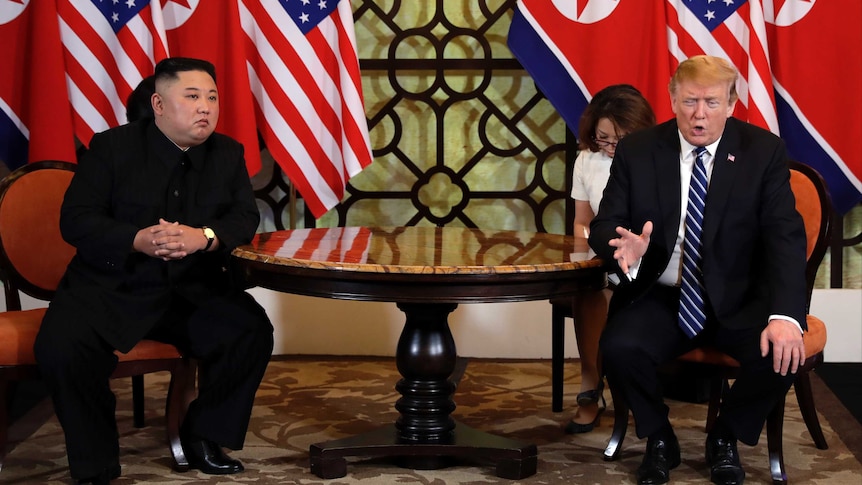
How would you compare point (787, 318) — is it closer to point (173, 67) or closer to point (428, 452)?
point (428, 452)

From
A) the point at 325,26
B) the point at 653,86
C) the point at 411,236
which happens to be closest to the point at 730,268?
the point at 411,236

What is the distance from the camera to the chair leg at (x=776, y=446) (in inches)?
133

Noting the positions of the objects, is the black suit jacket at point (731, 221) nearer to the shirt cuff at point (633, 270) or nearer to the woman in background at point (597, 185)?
the shirt cuff at point (633, 270)

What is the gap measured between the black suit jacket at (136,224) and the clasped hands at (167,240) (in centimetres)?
5

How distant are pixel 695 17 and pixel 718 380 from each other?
190cm

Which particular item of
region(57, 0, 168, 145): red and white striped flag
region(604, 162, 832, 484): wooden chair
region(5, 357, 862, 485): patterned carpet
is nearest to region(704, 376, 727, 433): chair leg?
region(604, 162, 832, 484): wooden chair

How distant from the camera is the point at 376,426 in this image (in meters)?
4.05

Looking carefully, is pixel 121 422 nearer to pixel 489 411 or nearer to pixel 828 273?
pixel 489 411

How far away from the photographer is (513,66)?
5223 millimetres

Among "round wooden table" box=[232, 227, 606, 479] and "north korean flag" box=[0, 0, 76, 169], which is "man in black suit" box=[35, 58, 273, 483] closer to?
"round wooden table" box=[232, 227, 606, 479]

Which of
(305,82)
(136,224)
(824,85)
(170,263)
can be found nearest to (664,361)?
(170,263)

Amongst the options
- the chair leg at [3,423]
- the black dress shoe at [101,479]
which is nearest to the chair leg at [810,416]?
the black dress shoe at [101,479]

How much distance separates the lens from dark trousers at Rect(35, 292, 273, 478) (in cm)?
318

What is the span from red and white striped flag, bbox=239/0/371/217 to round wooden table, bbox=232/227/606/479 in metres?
1.12
